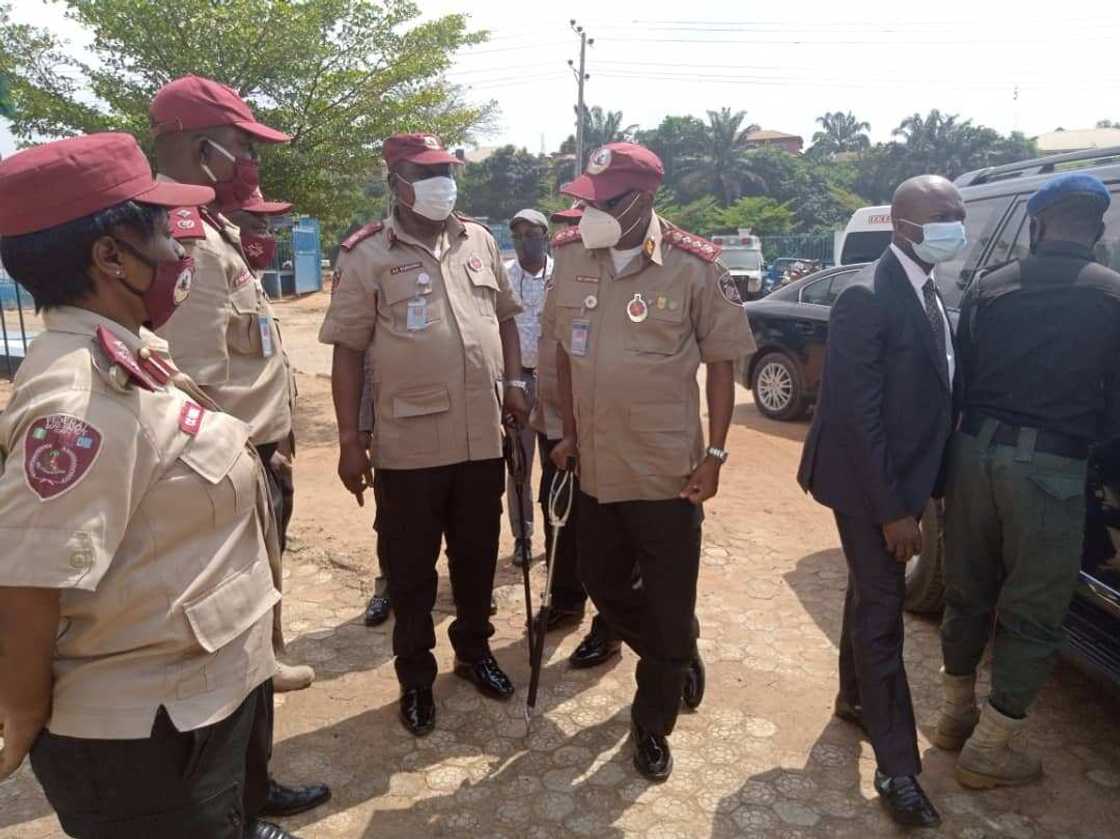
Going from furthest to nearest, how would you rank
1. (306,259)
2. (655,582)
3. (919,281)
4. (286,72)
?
1. (306,259)
2. (286,72)
3. (655,582)
4. (919,281)

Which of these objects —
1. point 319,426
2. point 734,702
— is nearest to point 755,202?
point 319,426

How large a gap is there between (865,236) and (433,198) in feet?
37.8

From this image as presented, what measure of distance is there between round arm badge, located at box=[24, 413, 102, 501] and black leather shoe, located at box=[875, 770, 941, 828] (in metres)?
2.29

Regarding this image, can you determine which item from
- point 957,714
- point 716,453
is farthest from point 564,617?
point 957,714

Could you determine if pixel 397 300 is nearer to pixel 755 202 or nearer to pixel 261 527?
pixel 261 527

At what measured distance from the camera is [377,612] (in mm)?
3898

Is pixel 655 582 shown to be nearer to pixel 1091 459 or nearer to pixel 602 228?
pixel 602 228

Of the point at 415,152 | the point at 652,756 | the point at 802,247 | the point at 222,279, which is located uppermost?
the point at 415,152

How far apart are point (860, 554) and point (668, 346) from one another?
0.85 m

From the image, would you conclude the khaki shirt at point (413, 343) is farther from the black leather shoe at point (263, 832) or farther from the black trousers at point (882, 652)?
the black trousers at point (882, 652)

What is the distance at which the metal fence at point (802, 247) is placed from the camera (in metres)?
28.2

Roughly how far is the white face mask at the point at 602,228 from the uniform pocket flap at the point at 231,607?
1.44 meters

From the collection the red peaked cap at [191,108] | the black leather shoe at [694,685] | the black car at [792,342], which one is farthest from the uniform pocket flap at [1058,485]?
the black car at [792,342]

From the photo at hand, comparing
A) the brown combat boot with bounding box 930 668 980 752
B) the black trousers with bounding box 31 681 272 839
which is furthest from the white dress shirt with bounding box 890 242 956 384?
the black trousers with bounding box 31 681 272 839
